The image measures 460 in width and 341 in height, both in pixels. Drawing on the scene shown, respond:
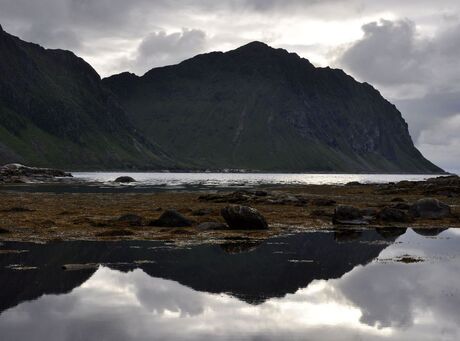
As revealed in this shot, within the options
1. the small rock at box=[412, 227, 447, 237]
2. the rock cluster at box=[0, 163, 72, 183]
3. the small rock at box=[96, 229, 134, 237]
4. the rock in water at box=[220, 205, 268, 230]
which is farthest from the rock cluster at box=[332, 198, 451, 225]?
the rock cluster at box=[0, 163, 72, 183]

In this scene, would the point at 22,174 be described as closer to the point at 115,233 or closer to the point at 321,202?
the point at 321,202

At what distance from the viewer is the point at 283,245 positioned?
1291 inches

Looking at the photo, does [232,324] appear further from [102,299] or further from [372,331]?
[102,299]

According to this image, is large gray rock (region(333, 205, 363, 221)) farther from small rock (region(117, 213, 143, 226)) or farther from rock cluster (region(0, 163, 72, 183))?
rock cluster (region(0, 163, 72, 183))

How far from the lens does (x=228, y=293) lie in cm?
2033

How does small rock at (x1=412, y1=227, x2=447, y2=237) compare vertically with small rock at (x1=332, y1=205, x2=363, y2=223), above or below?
below

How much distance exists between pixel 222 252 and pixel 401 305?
41.3 ft

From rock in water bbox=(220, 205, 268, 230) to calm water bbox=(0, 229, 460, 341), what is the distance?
24.7 ft

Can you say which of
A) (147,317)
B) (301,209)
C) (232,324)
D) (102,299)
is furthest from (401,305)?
(301,209)

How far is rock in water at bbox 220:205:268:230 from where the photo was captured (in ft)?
132

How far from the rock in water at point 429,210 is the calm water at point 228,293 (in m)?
20.7

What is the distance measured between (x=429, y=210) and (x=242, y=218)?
23.1 metres

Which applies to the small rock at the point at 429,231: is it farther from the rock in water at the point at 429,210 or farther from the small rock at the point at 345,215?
the rock in water at the point at 429,210

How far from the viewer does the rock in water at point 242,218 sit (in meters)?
40.1
